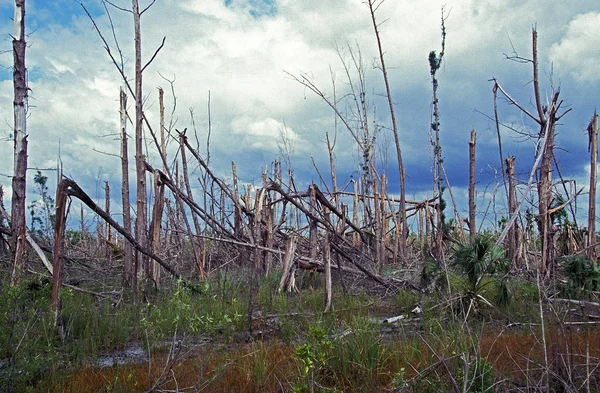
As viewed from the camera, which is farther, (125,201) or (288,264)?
(125,201)

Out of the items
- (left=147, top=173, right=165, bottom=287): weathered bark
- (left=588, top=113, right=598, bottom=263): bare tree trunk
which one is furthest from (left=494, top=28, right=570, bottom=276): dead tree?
(left=147, top=173, right=165, bottom=287): weathered bark

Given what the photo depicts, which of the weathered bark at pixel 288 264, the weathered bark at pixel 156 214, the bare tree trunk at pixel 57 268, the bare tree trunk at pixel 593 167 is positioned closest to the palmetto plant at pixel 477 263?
the weathered bark at pixel 288 264

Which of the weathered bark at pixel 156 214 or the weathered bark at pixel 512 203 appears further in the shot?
the weathered bark at pixel 512 203

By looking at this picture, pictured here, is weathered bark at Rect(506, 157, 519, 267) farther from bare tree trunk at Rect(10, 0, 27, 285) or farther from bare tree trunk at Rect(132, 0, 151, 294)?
bare tree trunk at Rect(10, 0, 27, 285)

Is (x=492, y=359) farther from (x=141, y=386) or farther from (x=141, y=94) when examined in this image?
(x=141, y=94)

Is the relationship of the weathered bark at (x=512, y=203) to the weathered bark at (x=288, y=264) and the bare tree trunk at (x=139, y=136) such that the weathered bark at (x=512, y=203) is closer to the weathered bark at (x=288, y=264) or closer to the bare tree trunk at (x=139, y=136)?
the weathered bark at (x=288, y=264)

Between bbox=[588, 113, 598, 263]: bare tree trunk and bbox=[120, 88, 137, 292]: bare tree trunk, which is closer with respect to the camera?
bbox=[120, 88, 137, 292]: bare tree trunk

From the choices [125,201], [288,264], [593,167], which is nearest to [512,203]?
[593,167]

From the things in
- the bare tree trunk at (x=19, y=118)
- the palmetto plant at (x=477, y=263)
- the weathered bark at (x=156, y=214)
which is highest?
the bare tree trunk at (x=19, y=118)

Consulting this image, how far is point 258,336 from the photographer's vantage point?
6.45 meters

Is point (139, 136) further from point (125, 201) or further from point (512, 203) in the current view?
point (512, 203)

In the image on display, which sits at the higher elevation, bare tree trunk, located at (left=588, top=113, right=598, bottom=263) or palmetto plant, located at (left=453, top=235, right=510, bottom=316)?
bare tree trunk, located at (left=588, top=113, right=598, bottom=263)

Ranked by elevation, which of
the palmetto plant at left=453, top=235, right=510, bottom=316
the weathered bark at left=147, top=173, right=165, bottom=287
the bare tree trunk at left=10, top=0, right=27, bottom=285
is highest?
the bare tree trunk at left=10, top=0, right=27, bottom=285

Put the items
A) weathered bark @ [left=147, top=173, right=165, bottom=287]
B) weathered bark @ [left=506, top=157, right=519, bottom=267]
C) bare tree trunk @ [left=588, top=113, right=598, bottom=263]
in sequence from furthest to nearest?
weathered bark @ [left=506, top=157, right=519, bottom=267]
bare tree trunk @ [left=588, top=113, right=598, bottom=263]
weathered bark @ [left=147, top=173, right=165, bottom=287]
